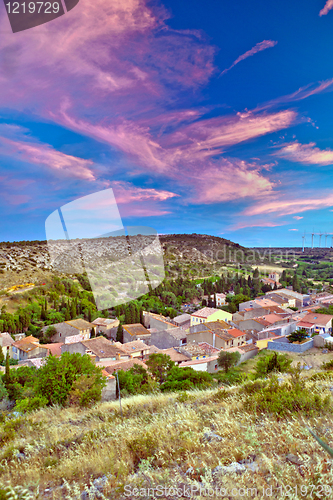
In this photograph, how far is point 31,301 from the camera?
4094cm

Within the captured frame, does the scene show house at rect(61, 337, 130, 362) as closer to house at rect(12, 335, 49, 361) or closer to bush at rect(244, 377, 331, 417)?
house at rect(12, 335, 49, 361)

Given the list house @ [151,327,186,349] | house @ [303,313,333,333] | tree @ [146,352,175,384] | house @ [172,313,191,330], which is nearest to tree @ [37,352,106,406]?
tree @ [146,352,175,384]

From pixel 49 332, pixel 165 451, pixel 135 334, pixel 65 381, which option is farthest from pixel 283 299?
pixel 165 451

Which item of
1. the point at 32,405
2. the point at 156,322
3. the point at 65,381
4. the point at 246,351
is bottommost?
the point at 246,351

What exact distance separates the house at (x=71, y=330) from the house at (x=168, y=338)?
7.68 metres

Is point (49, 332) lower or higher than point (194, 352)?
higher

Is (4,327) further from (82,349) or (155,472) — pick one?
(155,472)

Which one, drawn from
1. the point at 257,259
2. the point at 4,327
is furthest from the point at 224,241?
the point at 4,327

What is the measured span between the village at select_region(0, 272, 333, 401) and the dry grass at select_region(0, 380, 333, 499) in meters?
10.9

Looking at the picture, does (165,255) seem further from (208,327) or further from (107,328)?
(208,327)

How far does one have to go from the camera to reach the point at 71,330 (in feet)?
98.7

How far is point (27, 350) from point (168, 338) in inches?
540

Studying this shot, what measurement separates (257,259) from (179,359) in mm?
100321

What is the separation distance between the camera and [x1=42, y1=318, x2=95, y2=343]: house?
2963cm
